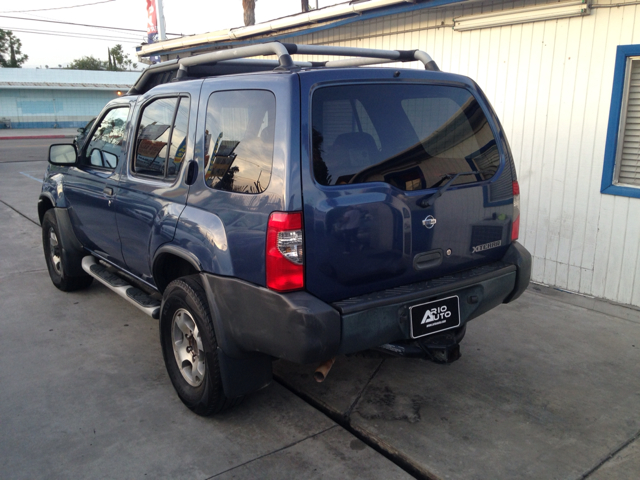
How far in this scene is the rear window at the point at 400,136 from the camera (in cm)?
292

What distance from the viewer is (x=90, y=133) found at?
16.5 ft

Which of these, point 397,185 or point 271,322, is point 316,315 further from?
point 397,185

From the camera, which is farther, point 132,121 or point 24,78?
point 24,78

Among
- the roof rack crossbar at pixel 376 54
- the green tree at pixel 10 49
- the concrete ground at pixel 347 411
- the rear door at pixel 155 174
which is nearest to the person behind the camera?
the concrete ground at pixel 347 411

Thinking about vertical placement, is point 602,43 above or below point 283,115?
above

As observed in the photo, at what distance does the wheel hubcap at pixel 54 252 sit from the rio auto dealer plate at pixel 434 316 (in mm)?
3985

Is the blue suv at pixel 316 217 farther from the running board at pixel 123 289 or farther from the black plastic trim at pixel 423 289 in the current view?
the running board at pixel 123 289

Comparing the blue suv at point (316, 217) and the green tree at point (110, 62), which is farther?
the green tree at point (110, 62)

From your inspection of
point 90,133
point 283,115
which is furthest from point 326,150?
point 90,133

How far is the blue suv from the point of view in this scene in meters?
2.82

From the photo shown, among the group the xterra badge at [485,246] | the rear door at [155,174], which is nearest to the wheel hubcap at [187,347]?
the rear door at [155,174]

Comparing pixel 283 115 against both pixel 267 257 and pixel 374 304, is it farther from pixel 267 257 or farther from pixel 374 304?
pixel 374 304

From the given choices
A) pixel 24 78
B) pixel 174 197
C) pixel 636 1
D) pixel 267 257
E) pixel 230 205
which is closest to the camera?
pixel 267 257

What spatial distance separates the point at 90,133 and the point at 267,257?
299cm
